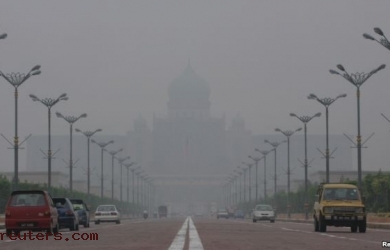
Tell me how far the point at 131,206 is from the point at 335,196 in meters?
149

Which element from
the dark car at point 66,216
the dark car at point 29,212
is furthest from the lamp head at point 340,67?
the dark car at point 29,212

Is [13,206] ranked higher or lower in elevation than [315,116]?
lower

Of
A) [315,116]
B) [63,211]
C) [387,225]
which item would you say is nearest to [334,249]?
[63,211]

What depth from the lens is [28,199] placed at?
4206 cm

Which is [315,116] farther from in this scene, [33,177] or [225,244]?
[33,177]

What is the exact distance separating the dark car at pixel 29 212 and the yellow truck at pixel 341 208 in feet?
41.6

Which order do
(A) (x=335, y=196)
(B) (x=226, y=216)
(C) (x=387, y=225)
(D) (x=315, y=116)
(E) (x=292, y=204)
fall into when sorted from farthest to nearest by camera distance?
(B) (x=226, y=216) < (E) (x=292, y=204) < (D) (x=315, y=116) < (C) (x=387, y=225) < (A) (x=335, y=196)

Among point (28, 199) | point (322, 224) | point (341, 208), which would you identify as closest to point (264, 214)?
point (322, 224)

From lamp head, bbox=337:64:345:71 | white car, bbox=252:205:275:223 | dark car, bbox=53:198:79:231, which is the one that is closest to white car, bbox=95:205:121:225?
white car, bbox=252:205:275:223

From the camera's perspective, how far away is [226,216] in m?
152

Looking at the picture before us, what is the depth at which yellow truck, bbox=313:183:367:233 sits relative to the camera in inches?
1905

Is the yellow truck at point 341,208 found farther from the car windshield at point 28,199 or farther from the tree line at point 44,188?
the tree line at point 44,188

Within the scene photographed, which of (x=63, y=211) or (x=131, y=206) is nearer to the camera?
(x=63, y=211)

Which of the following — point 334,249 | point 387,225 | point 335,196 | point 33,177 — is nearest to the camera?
point 334,249
